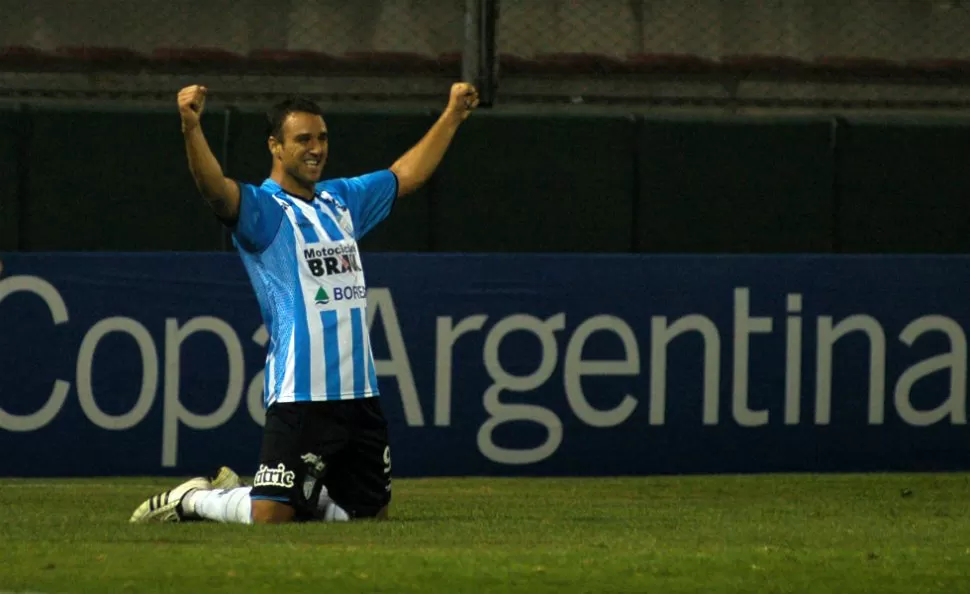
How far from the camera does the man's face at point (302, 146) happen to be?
7.08 metres

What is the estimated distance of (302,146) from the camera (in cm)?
710

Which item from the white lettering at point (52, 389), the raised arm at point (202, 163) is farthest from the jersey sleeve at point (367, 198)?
the white lettering at point (52, 389)

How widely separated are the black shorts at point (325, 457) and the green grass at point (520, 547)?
0.16 meters

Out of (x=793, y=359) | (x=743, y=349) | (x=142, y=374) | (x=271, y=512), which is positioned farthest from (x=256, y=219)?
(x=793, y=359)

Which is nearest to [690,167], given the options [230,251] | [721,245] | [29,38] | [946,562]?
[721,245]

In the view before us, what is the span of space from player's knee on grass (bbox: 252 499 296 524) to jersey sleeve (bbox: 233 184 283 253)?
91 cm

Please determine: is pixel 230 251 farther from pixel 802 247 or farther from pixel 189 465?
pixel 802 247

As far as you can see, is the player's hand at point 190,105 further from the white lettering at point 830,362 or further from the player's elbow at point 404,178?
the white lettering at point 830,362

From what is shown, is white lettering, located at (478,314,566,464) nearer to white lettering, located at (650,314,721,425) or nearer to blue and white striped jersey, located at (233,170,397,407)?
white lettering, located at (650,314,721,425)

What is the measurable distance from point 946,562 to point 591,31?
17.6ft

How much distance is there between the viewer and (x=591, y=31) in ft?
35.3

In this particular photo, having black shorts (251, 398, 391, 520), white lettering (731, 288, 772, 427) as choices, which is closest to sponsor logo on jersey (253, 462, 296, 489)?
black shorts (251, 398, 391, 520)

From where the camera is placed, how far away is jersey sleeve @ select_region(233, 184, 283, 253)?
272 inches

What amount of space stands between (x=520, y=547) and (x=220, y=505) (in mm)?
1436
